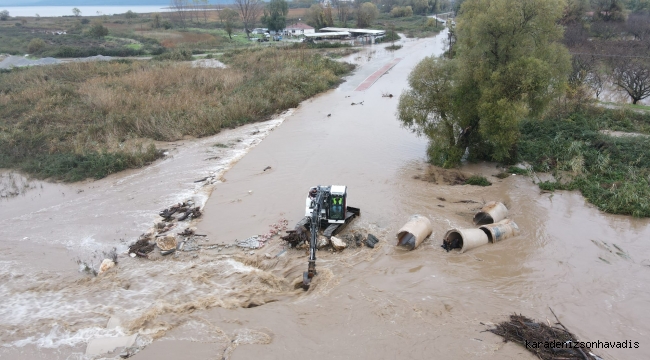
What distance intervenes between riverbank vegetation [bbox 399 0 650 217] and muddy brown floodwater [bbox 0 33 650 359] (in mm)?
1234

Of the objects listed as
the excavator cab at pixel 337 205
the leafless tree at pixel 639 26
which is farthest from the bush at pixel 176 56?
the leafless tree at pixel 639 26

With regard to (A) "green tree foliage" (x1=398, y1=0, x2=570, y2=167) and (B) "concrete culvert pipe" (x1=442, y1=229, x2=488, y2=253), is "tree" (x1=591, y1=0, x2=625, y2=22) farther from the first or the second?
(B) "concrete culvert pipe" (x1=442, y1=229, x2=488, y2=253)

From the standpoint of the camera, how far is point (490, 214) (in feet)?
38.8

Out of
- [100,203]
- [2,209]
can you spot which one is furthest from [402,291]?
[2,209]

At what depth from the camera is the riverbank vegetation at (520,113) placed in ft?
46.7

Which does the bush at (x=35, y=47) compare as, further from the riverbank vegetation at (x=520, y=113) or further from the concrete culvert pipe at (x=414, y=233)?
the concrete culvert pipe at (x=414, y=233)

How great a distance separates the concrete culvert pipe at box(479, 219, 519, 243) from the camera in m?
11.0

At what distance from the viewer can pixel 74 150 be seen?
17797 millimetres

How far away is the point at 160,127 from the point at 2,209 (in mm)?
7836

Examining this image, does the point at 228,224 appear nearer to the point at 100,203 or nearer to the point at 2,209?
the point at 100,203

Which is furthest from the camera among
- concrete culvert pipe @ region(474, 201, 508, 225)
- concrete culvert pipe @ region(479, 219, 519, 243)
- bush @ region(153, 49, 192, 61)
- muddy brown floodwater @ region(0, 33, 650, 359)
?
bush @ region(153, 49, 192, 61)

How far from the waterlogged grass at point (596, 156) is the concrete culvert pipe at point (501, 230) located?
3741 mm

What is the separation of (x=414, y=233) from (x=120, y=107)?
1881 centimetres

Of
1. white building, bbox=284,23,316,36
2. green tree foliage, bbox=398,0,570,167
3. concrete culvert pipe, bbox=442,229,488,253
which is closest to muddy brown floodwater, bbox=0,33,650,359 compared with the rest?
concrete culvert pipe, bbox=442,229,488,253
